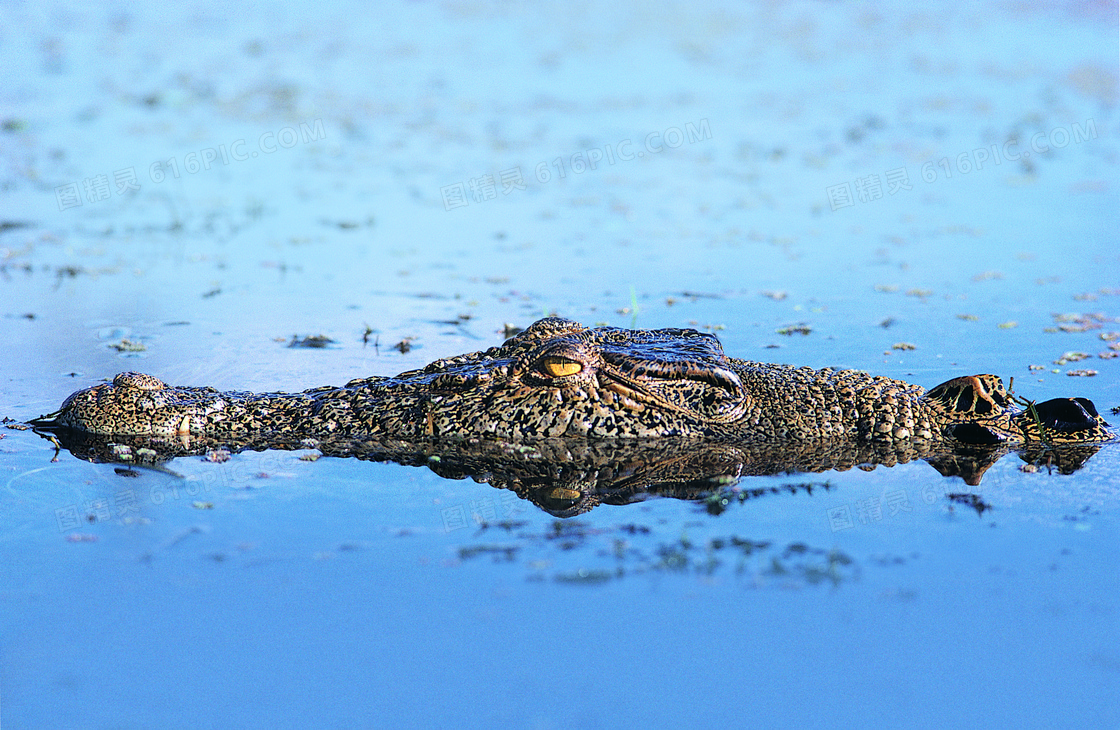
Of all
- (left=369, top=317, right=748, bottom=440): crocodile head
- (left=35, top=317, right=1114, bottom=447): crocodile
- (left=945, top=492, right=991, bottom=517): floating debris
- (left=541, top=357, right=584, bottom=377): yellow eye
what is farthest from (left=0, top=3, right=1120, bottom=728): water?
(left=541, top=357, right=584, bottom=377): yellow eye

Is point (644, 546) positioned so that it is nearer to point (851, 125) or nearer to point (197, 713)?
point (197, 713)

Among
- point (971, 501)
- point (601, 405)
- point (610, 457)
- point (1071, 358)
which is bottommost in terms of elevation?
point (971, 501)

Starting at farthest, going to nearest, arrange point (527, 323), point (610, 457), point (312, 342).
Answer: point (527, 323) → point (312, 342) → point (610, 457)

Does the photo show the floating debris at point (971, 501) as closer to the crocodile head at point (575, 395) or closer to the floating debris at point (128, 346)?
the crocodile head at point (575, 395)

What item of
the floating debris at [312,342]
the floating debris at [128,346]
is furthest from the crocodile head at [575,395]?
the floating debris at [128,346]

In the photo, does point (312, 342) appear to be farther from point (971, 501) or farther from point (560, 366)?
point (971, 501)

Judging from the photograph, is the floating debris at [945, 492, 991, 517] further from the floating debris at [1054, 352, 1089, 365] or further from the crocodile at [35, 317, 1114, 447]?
the floating debris at [1054, 352, 1089, 365]

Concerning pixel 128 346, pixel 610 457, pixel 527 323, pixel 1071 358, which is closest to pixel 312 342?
pixel 128 346
